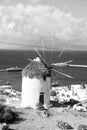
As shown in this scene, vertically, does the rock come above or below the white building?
below

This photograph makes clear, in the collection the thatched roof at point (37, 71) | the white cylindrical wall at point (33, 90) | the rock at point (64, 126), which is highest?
the thatched roof at point (37, 71)

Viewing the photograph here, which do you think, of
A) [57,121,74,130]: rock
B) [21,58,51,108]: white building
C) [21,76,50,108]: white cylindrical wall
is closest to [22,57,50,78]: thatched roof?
[21,58,51,108]: white building

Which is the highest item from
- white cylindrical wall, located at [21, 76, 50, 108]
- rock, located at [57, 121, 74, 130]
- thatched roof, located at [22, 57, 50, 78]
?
thatched roof, located at [22, 57, 50, 78]

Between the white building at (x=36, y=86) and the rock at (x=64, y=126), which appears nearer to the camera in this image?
the rock at (x=64, y=126)

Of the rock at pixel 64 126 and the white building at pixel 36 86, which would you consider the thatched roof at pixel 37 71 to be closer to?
the white building at pixel 36 86

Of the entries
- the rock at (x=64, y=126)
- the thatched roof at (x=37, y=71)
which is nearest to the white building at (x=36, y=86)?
the thatched roof at (x=37, y=71)

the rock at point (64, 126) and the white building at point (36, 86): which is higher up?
the white building at point (36, 86)

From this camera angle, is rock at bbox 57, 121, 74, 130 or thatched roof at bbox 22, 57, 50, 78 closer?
rock at bbox 57, 121, 74, 130

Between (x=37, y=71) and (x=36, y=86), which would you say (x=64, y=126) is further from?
(x=37, y=71)

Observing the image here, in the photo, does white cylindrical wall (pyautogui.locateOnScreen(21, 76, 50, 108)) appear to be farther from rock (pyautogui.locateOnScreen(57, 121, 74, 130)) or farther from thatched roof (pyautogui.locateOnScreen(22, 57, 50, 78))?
rock (pyautogui.locateOnScreen(57, 121, 74, 130))
